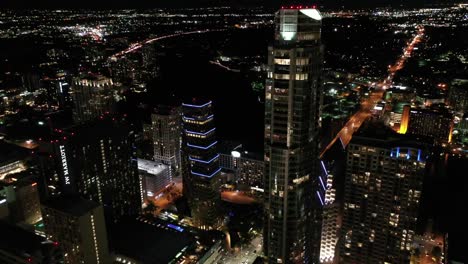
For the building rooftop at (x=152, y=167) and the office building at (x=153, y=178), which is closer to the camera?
the office building at (x=153, y=178)

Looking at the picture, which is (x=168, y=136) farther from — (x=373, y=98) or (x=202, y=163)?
(x=373, y=98)

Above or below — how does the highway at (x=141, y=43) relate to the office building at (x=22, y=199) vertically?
above

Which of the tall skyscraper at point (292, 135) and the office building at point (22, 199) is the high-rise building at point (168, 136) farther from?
the tall skyscraper at point (292, 135)

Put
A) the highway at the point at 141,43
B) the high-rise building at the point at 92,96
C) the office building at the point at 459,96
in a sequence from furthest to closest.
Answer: the office building at the point at 459,96, the highway at the point at 141,43, the high-rise building at the point at 92,96

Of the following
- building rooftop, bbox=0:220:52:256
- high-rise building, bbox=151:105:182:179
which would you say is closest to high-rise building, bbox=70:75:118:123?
high-rise building, bbox=151:105:182:179

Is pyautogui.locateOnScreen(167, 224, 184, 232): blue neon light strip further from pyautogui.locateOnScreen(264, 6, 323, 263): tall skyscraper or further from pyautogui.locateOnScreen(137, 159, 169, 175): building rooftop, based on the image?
pyautogui.locateOnScreen(264, 6, 323, 263): tall skyscraper

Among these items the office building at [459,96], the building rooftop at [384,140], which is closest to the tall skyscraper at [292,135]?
the building rooftop at [384,140]

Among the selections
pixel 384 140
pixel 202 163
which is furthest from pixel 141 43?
pixel 384 140
